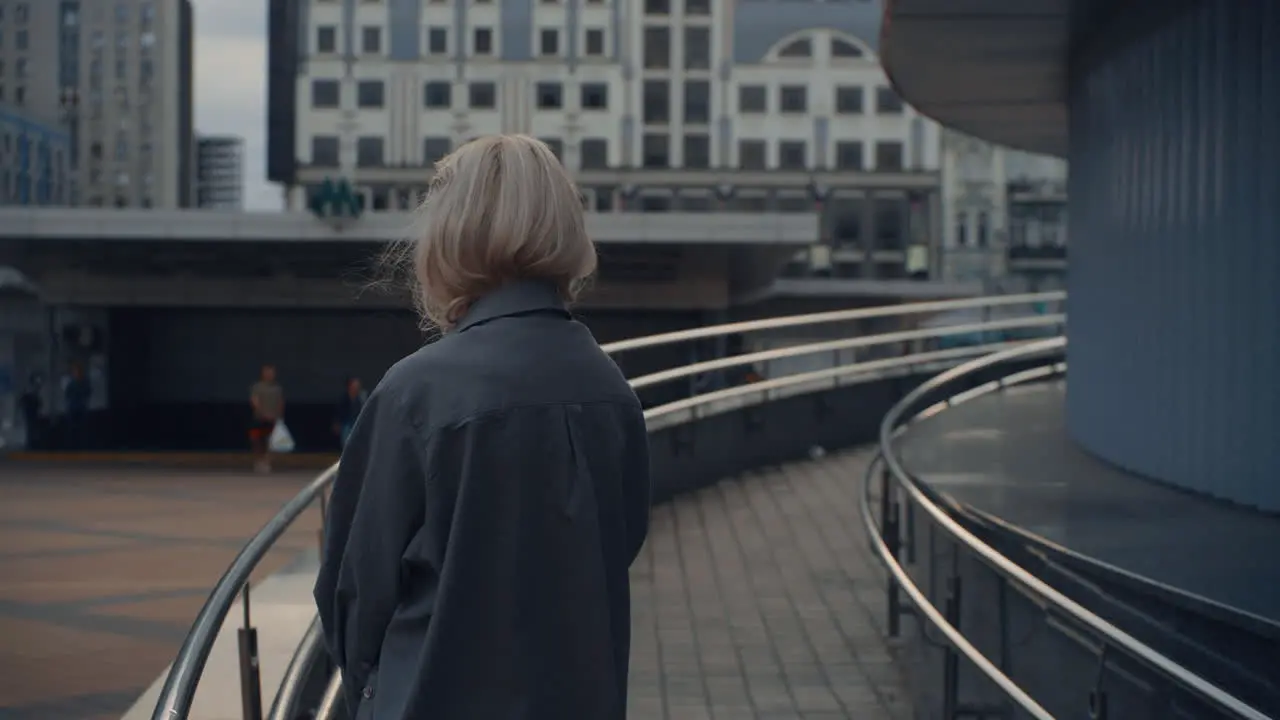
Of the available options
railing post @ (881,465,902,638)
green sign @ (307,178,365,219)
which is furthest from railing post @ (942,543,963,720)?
green sign @ (307,178,365,219)

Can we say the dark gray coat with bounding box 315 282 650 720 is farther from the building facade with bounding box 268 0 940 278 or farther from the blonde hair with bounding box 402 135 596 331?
the building facade with bounding box 268 0 940 278

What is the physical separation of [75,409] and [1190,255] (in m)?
27.8

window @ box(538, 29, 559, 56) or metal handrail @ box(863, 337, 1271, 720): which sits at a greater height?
window @ box(538, 29, 559, 56)

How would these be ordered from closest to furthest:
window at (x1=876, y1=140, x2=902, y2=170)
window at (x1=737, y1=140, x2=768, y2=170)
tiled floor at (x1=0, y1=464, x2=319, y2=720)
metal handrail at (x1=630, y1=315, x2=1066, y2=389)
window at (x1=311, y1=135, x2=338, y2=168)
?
tiled floor at (x1=0, y1=464, x2=319, y2=720), metal handrail at (x1=630, y1=315, x2=1066, y2=389), window at (x1=311, y1=135, x2=338, y2=168), window at (x1=737, y1=140, x2=768, y2=170), window at (x1=876, y1=140, x2=902, y2=170)

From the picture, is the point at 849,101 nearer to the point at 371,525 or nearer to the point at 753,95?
the point at 753,95

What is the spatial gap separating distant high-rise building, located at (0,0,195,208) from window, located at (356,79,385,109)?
9.44m

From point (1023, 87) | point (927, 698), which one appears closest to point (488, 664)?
point (927, 698)

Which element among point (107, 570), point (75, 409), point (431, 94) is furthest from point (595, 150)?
point (107, 570)

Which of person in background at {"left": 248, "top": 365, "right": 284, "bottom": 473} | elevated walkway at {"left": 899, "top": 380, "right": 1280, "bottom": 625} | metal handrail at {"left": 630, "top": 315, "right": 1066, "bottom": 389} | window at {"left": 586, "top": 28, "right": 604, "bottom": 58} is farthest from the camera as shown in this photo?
window at {"left": 586, "top": 28, "right": 604, "bottom": 58}

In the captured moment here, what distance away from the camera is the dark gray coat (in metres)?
2.49

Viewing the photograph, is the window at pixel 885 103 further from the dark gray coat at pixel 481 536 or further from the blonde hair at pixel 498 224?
the dark gray coat at pixel 481 536

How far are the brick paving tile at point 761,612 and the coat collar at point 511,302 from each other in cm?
425

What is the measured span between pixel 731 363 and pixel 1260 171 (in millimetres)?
5928

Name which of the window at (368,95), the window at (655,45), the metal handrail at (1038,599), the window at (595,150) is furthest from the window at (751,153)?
the metal handrail at (1038,599)
